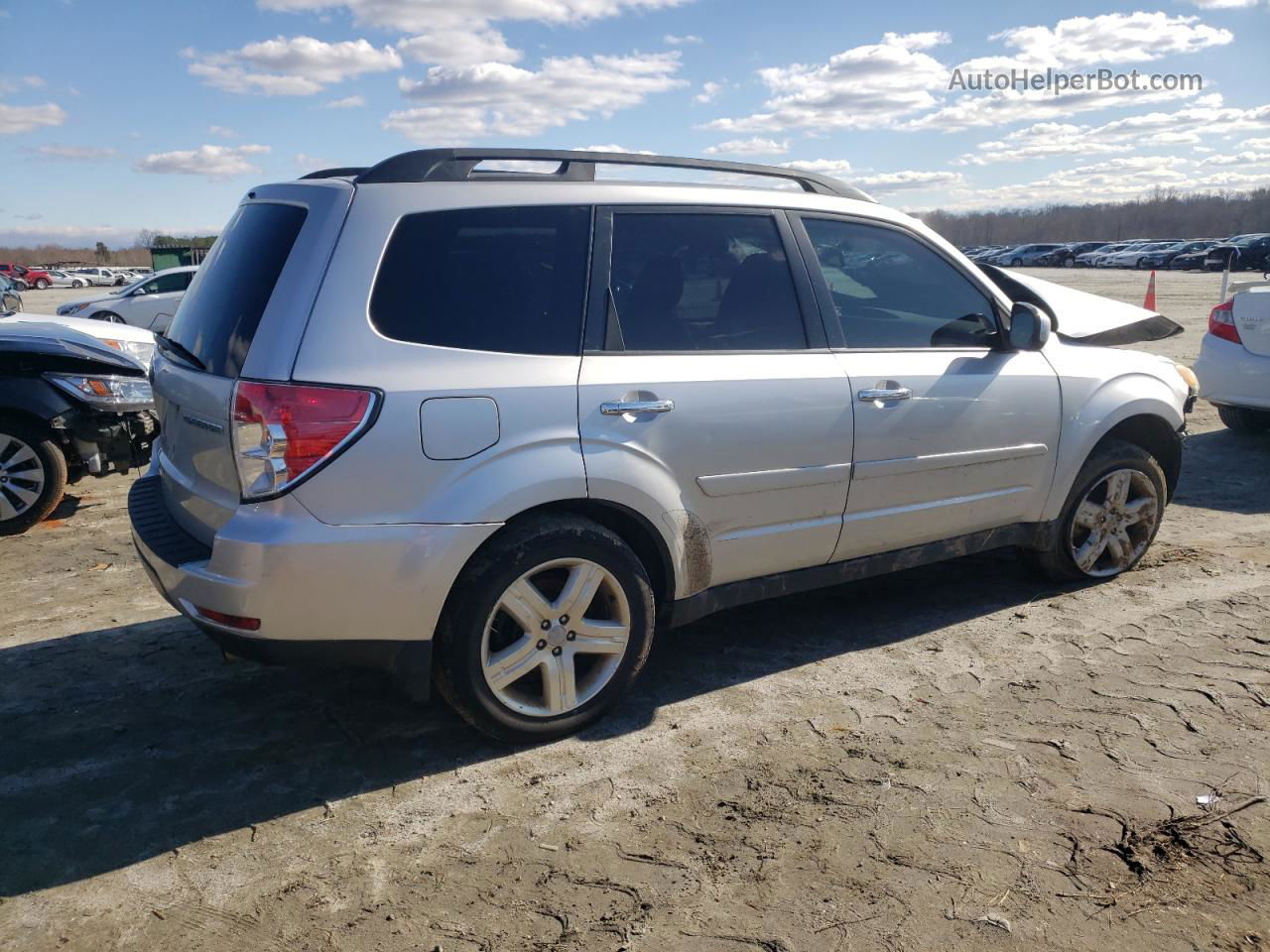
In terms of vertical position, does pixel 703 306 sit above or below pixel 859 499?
above

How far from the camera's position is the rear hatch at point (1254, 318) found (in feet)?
26.2

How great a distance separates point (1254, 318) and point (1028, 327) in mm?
4859

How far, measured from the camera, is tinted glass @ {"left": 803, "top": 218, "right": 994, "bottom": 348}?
4.16m

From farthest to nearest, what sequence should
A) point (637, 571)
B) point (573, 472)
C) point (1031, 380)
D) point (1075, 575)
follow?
point (1075, 575) < point (1031, 380) < point (637, 571) < point (573, 472)

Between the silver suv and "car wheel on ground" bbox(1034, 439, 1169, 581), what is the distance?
0.50 m

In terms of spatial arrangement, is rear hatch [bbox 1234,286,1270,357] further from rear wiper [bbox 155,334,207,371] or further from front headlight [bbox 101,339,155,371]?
front headlight [bbox 101,339,155,371]

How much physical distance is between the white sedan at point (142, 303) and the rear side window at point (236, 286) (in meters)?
14.8

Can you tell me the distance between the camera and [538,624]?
339 cm

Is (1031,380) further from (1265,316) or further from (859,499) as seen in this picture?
(1265,316)

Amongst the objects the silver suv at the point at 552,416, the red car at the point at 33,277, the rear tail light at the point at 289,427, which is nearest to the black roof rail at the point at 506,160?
the silver suv at the point at 552,416

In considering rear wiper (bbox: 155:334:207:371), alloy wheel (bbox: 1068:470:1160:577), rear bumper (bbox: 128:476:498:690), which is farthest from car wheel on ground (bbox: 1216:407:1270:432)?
rear wiper (bbox: 155:334:207:371)

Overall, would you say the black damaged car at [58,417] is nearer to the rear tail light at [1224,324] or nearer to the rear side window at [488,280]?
the rear side window at [488,280]

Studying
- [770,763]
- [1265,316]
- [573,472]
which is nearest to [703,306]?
[573,472]

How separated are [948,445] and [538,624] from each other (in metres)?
1.96
